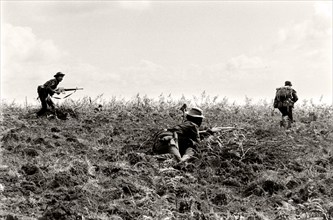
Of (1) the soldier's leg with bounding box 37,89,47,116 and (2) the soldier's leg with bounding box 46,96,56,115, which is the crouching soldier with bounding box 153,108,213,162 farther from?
(1) the soldier's leg with bounding box 37,89,47,116

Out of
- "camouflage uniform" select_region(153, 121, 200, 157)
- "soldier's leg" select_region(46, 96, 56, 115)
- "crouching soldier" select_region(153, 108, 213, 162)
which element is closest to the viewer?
"crouching soldier" select_region(153, 108, 213, 162)

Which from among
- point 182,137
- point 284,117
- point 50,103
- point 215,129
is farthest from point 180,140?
point 50,103

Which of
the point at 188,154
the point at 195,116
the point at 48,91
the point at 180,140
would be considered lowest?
the point at 188,154

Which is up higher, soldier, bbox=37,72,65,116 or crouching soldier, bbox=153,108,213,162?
soldier, bbox=37,72,65,116

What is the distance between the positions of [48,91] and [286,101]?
612 cm

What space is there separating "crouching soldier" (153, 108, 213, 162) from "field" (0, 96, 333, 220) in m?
0.23

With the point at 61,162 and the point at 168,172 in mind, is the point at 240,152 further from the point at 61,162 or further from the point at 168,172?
the point at 61,162

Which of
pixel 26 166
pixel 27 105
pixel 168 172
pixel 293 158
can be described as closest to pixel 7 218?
pixel 26 166

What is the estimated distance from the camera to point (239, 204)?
26.6ft

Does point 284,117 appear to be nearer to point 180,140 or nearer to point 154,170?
point 180,140

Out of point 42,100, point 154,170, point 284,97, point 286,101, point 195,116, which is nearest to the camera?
point 154,170

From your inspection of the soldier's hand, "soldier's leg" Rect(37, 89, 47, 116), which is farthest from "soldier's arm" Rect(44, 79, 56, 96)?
the soldier's hand

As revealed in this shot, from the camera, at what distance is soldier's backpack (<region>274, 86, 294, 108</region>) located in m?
13.8

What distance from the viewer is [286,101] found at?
13.8 m
